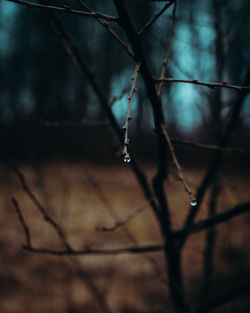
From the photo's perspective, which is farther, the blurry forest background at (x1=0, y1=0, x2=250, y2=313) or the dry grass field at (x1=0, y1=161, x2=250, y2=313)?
Answer: the dry grass field at (x1=0, y1=161, x2=250, y2=313)

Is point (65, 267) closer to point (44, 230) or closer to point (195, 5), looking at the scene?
point (44, 230)

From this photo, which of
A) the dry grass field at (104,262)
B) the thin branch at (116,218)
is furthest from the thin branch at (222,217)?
the dry grass field at (104,262)

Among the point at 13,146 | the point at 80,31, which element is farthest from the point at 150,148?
the point at 80,31

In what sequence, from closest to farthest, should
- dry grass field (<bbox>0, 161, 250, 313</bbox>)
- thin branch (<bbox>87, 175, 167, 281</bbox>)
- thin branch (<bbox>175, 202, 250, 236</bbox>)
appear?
thin branch (<bbox>175, 202, 250, 236</bbox>), thin branch (<bbox>87, 175, 167, 281</bbox>), dry grass field (<bbox>0, 161, 250, 313</bbox>)

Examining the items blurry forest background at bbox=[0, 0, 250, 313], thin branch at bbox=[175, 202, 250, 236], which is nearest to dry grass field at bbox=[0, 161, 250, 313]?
blurry forest background at bbox=[0, 0, 250, 313]

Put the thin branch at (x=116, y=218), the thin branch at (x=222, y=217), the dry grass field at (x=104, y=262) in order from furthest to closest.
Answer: the dry grass field at (x=104, y=262), the thin branch at (x=116, y=218), the thin branch at (x=222, y=217)

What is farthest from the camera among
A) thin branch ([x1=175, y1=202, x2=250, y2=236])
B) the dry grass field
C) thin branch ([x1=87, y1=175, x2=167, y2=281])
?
the dry grass field

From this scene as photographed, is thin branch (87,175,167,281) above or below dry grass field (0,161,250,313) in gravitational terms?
above

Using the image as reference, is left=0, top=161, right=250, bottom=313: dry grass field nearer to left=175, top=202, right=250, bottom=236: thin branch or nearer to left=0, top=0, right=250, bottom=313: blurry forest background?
left=0, top=0, right=250, bottom=313: blurry forest background

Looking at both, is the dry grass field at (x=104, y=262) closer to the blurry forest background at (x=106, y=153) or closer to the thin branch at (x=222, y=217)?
the blurry forest background at (x=106, y=153)
